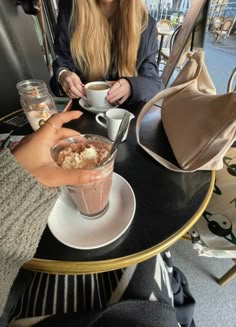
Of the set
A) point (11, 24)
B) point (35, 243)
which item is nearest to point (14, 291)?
point (35, 243)

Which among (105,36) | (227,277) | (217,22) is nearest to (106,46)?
(105,36)

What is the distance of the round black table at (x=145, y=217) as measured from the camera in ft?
1.27

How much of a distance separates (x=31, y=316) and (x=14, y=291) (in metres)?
0.08

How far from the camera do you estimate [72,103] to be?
889 millimetres

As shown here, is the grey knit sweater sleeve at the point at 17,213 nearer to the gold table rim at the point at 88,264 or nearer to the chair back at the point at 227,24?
the gold table rim at the point at 88,264

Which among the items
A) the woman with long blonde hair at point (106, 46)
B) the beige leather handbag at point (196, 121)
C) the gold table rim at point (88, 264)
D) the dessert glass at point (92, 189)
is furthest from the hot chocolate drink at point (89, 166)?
the woman with long blonde hair at point (106, 46)

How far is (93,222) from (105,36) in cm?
93

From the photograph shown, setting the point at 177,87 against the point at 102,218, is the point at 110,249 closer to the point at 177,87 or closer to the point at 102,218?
the point at 102,218

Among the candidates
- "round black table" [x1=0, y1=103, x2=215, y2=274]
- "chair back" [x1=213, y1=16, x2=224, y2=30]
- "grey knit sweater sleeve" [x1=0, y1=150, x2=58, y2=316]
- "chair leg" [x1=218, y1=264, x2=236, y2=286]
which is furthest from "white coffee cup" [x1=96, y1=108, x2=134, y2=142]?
"chair back" [x1=213, y1=16, x2=224, y2=30]

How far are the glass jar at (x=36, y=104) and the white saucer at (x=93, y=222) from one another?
0.34 metres

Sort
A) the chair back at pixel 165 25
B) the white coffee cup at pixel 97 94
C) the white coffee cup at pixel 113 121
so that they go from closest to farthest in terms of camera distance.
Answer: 1. the white coffee cup at pixel 113 121
2. the white coffee cup at pixel 97 94
3. the chair back at pixel 165 25

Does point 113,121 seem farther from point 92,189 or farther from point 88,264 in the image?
point 88,264

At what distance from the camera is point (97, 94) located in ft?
2.46

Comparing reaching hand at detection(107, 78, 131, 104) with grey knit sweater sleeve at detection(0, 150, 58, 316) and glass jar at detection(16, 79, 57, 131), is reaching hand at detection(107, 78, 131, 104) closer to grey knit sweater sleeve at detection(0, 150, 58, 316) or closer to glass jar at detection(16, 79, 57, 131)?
glass jar at detection(16, 79, 57, 131)
